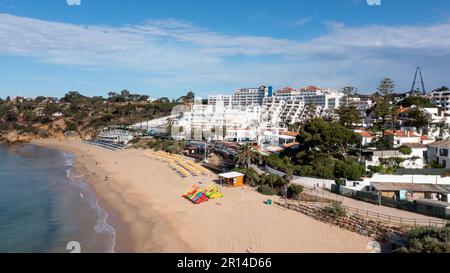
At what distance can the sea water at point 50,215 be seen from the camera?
19250 mm

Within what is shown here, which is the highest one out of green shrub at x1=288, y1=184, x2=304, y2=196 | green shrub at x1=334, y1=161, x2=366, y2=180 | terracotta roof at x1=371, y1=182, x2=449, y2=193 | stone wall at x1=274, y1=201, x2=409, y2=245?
green shrub at x1=334, y1=161, x2=366, y2=180

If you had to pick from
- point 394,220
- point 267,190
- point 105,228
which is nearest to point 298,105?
point 267,190

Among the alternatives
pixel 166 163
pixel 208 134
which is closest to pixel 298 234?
pixel 166 163

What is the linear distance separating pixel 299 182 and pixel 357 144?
31.4 feet

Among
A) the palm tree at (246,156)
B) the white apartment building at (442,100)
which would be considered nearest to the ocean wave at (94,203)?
the palm tree at (246,156)

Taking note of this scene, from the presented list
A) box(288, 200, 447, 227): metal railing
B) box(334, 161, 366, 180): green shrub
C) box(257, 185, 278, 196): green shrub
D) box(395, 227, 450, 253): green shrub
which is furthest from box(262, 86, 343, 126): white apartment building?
box(395, 227, 450, 253): green shrub

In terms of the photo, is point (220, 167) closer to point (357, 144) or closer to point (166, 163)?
point (166, 163)

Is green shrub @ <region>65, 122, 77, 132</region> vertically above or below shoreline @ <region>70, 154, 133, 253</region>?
above

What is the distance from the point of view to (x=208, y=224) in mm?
21422

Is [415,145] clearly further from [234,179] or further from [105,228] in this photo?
[105,228]

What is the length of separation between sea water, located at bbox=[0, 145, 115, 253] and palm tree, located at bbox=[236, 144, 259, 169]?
46.0 feet

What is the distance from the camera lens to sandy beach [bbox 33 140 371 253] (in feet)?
58.5

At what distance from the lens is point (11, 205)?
27453 mm

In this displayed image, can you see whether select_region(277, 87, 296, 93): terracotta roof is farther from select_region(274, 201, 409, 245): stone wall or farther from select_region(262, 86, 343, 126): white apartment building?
select_region(274, 201, 409, 245): stone wall
